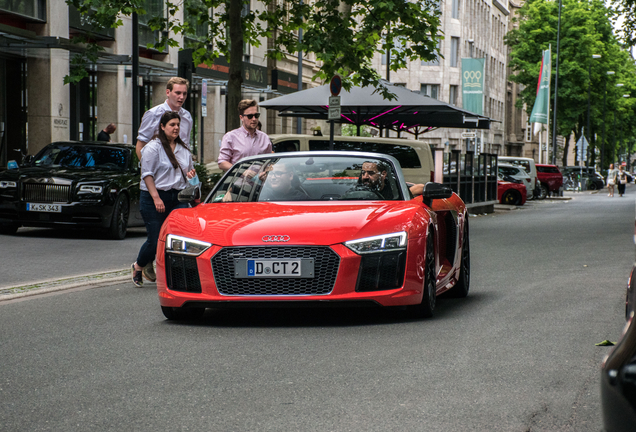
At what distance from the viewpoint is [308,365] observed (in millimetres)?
5527

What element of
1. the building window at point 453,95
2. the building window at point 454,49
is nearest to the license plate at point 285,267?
the building window at point 453,95

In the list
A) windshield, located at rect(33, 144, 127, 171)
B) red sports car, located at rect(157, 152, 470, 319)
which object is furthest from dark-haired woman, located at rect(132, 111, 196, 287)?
windshield, located at rect(33, 144, 127, 171)

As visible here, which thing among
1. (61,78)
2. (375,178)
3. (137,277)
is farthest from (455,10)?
(375,178)

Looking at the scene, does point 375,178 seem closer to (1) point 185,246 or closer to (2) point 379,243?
(2) point 379,243

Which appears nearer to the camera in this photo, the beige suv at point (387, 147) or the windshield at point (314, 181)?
the windshield at point (314, 181)

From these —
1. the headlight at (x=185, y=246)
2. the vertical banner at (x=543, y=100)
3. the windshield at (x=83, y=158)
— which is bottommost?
the headlight at (x=185, y=246)

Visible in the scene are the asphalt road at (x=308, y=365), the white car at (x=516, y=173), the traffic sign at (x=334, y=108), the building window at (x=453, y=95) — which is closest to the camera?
the asphalt road at (x=308, y=365)

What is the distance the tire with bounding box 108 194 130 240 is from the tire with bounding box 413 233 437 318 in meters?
8.77

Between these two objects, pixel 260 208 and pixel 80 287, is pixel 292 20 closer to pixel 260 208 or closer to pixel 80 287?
pixel 80 287

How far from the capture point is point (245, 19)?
20812 mm

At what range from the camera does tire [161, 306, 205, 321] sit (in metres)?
7.19

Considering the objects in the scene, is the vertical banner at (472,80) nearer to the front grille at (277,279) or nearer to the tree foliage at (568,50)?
the tree foliage at (568,50)

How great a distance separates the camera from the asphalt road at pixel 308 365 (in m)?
4.36

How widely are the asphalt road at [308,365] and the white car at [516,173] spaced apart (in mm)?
30107
